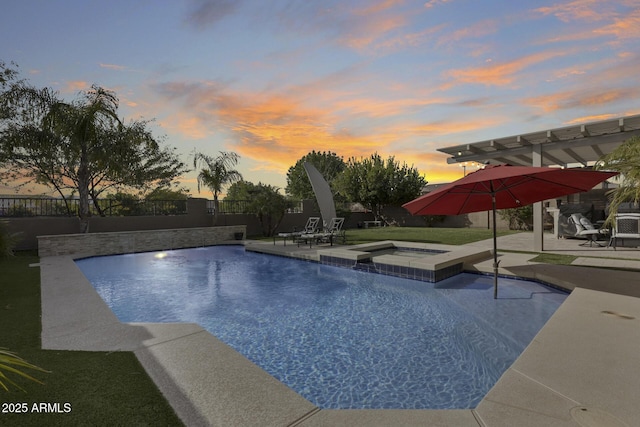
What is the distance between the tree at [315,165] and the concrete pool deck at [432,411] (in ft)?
194

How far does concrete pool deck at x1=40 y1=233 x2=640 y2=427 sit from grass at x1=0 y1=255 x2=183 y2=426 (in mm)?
149

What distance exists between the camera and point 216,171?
19.0 metres

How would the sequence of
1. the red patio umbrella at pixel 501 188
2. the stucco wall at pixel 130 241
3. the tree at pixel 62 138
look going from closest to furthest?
the red patio umbrella at pixel 501 188 → the stucco wall at pixel 130 241 → the tree at pixel 62 138

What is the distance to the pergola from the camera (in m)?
9.77

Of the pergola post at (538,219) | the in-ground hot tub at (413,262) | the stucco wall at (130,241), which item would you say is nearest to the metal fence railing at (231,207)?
the stucco wall at (130,241)

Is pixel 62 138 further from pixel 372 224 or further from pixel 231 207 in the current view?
pixel 372 224

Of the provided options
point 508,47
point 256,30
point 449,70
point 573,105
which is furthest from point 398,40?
point 573,105

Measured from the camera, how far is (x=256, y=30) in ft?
32.2

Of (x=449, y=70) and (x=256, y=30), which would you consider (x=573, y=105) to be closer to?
(x=449, y=70)

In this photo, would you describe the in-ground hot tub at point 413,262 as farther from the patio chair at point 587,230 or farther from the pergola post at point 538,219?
the patio chair at point 587,230

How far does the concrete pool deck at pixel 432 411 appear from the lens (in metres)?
2.59

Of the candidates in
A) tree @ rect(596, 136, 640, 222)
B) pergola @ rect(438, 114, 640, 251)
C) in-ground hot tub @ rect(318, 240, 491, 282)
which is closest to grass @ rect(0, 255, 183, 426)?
in-ground hot tub @ rect(318, 240, 491, 282)

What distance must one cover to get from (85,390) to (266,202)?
1600 centimetres

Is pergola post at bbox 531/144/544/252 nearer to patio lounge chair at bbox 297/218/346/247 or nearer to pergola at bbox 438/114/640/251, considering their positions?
pergola at bbox 438/114/640/251
